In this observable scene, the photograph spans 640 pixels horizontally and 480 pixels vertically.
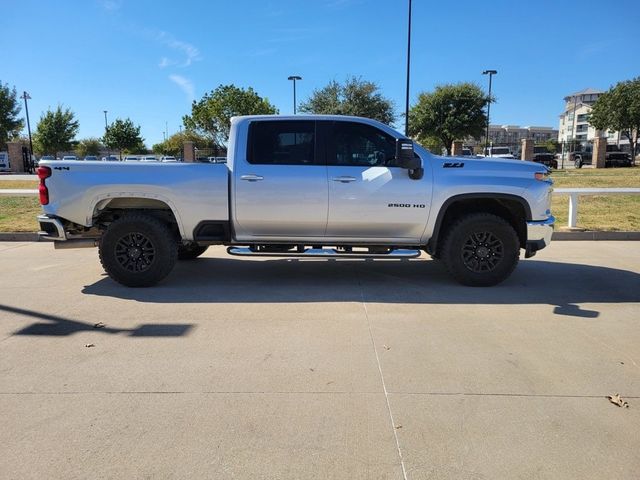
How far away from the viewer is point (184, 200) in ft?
19.9

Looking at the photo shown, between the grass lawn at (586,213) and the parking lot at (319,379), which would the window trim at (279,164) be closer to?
the parking lot at (319,379)

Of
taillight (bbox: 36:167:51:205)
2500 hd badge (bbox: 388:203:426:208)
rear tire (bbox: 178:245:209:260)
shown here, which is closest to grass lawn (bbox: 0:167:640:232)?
rear tire (bbox: 178:245:209:260)

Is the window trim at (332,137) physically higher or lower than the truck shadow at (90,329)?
higher

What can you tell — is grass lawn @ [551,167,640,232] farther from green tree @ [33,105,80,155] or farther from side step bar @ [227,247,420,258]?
green tree @ [33,105,80,155]

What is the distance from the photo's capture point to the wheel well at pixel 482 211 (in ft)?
20.7

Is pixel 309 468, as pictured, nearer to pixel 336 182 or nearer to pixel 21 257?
pixel 336 182

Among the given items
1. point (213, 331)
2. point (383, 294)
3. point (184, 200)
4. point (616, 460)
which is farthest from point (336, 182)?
point (616, 460)

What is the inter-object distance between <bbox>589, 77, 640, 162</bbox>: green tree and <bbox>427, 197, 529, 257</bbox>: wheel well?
56.7m

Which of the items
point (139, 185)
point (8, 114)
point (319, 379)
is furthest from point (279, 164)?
point (8, 114)

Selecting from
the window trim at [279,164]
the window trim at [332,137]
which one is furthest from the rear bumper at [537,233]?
the window trim at [279,164]

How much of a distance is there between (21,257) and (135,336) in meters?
5.04

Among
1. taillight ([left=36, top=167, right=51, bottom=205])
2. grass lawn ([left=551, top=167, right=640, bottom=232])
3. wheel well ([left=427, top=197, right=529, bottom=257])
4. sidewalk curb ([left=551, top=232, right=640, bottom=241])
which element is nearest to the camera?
taillight ([left=36, top=167, right=51, bottom=205])

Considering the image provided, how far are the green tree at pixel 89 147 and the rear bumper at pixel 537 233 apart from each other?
9074 centimetres

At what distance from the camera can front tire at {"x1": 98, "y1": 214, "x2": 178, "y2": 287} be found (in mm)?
6121
